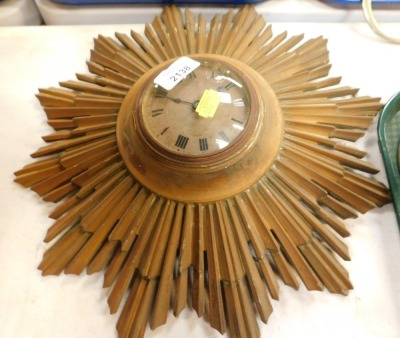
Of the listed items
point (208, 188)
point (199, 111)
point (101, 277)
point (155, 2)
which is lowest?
point (101, 277)

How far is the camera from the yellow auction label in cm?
74

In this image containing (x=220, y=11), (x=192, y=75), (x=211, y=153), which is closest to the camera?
(x=211, y=153)

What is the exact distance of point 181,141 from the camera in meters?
0.72

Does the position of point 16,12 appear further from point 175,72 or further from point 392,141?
point 392,141

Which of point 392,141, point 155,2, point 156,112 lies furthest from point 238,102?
point 155,2

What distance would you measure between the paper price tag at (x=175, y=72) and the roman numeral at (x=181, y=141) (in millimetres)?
119

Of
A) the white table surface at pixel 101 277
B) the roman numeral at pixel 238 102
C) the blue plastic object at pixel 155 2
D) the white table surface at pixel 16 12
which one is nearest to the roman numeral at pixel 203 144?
the roman numeral at pixel 238 102

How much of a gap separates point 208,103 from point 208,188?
172 mm

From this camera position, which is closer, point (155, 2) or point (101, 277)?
point (101, 277)

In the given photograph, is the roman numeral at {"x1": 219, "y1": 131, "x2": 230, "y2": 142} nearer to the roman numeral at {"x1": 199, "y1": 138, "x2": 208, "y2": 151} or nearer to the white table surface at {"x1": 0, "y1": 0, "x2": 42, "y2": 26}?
the roman numeral at {"x1": 199, "y1": 138, "x2": 208, "y2": 151}

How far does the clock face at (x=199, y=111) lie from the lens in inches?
28.2

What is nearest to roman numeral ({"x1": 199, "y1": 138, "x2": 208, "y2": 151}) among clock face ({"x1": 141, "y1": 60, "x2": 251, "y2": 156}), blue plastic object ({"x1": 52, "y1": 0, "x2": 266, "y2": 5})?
clock face ({"x1": 141, "y1": 60, "x2": 251, "y2": 156})

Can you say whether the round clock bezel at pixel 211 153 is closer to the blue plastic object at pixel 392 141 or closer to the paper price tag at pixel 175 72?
the paper price tag at pixel 175 72

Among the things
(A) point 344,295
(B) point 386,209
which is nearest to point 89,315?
(A) point 344,295
